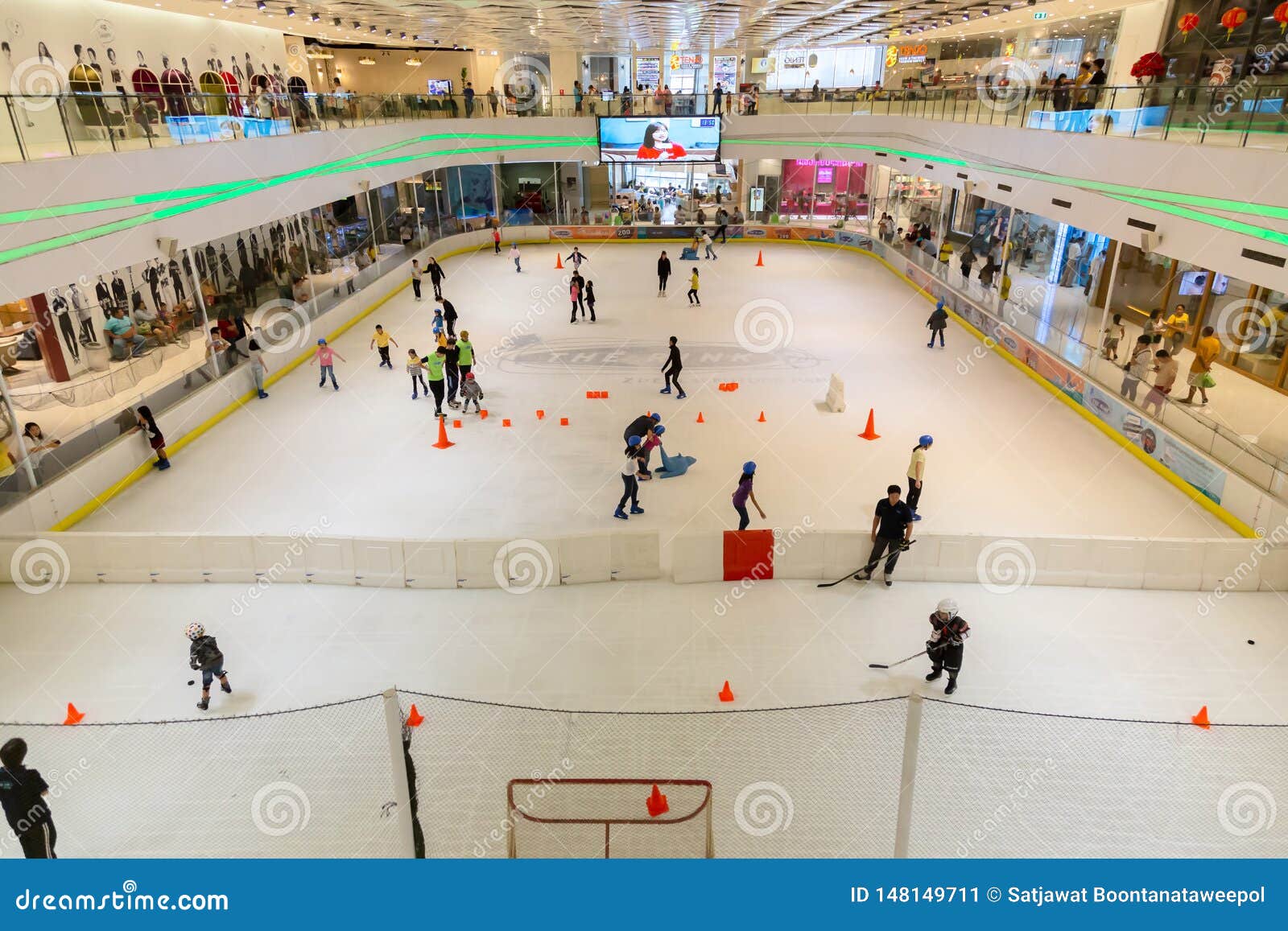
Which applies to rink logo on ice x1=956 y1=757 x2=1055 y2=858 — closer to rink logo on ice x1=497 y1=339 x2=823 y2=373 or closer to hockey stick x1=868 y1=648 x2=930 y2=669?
hockey stick x1=868 y1=648 x2=930 y2=669

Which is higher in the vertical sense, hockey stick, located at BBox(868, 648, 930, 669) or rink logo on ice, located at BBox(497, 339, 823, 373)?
rink logo on ice, located at BBox(497, 339, 823, 373)

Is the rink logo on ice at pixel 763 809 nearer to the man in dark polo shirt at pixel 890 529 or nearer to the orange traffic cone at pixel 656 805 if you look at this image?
the orange traffic cone at pixel 656 805

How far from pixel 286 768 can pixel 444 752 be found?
3.94 feet

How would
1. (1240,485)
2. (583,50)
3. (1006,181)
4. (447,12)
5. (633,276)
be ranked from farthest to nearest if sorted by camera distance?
(583,50)
(633,276)
(447,12)
(1006,181)
(1240,485)

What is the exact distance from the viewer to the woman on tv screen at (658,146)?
97.6 feet

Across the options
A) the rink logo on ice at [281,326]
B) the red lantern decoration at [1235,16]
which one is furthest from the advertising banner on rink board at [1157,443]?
the rink logo on ice at [281,326]

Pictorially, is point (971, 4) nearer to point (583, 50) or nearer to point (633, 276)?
point (633, 276)

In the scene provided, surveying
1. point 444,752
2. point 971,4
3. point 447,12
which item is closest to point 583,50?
point 447,12

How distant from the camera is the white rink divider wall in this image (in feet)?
27.9

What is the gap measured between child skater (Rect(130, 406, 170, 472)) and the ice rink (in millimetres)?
216

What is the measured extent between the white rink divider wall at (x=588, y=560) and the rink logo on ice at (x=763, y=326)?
350 inches

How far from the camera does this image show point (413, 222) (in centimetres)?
2845

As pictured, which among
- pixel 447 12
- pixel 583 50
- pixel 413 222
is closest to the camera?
pixel 447 12

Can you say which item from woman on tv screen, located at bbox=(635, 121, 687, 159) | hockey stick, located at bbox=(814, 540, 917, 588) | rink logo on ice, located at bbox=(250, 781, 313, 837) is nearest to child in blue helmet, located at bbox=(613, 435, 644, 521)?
hockey stick, located at bbox=(814, 540, 917, 588)
